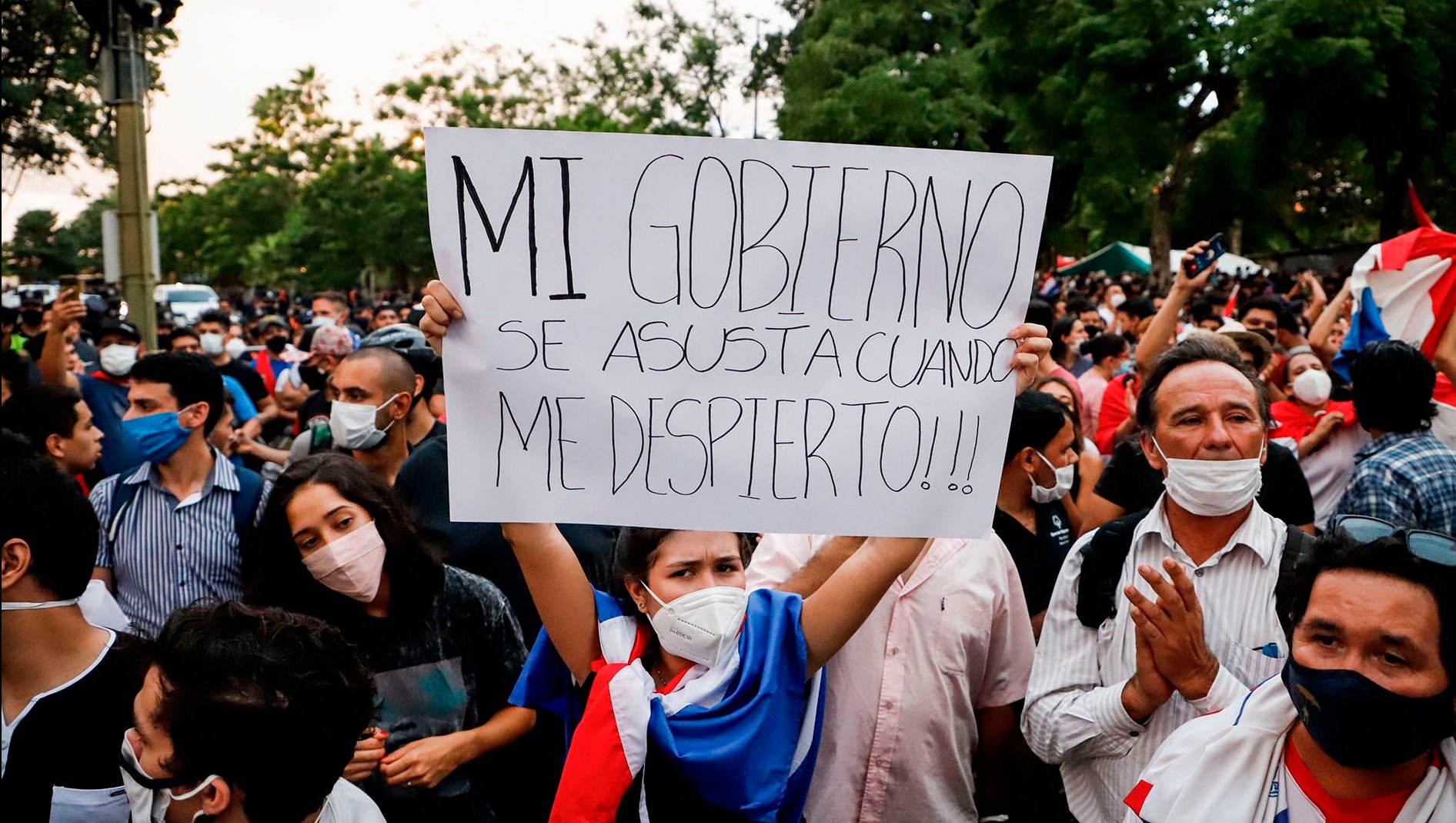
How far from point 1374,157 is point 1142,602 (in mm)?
22960

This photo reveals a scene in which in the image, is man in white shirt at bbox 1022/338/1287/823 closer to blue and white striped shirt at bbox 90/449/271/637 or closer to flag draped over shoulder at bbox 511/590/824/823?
flag draped over shoulder at bbox 511/590/824/823

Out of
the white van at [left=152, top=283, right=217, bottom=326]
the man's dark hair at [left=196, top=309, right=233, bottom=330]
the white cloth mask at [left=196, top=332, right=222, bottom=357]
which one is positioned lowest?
the white van at [left=152, top=283, right=217, bottom=326]

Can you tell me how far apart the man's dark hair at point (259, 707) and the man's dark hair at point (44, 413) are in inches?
110

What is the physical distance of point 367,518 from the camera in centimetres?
297

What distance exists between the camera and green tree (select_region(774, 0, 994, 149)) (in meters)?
28.2

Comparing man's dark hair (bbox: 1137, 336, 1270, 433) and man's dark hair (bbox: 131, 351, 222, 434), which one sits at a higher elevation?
man's dark hair (bbox: 1137, 336, 1270, 433)

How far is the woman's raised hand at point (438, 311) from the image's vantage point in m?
2.32

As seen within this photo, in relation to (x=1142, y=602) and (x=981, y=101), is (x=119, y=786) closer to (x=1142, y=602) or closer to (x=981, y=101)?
(x=1142, y=602)

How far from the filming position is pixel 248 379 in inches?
289

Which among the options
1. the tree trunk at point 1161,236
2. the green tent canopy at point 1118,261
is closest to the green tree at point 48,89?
the tree trunk at point 1161,236

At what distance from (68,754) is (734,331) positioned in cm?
155

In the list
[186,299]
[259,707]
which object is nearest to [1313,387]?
[259,707]

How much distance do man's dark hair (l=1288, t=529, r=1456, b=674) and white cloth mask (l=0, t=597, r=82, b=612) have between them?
239 centimetres

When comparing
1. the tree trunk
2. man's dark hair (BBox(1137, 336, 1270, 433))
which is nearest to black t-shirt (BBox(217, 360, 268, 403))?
man's dark hair (BBox(1137, 336, 1270, 433))
